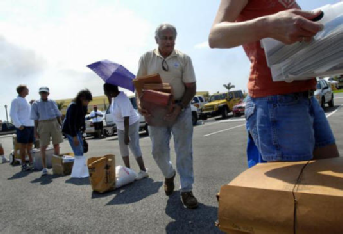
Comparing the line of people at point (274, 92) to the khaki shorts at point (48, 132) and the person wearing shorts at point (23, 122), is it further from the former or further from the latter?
the person wearing shorts at point (23, 122)

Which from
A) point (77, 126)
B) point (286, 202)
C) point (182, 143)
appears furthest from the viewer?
point (77, 126)

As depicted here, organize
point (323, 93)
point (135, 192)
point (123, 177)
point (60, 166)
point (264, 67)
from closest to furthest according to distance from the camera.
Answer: point (264, 67) < point (135, 192) < point (123, 177) < point (60, 166) < point (323, 93)

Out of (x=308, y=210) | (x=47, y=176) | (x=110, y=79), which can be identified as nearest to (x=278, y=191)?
(x=308, y=210)

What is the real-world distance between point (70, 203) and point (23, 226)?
29.0 inches

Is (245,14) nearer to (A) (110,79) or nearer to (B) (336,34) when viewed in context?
(B) (336,34)

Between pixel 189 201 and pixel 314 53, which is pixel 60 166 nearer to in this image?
pixel 189 201

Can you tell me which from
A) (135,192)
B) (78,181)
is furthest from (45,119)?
(135,192)

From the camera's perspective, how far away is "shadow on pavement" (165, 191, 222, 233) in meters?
2.70

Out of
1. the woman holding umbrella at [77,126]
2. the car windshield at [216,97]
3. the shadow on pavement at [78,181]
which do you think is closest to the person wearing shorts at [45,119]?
the woman holding umbrella at [77,126]

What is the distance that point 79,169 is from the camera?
5504mm

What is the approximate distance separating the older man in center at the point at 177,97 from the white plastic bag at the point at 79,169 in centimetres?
269

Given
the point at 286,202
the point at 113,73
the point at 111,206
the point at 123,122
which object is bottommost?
the point at 111,206

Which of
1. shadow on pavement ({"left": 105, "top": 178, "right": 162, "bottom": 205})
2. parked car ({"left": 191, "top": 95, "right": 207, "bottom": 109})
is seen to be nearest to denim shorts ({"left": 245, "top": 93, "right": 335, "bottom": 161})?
shadow on pavement ({"left": 105, "top": 178, "right": 162, "bottom": 205})

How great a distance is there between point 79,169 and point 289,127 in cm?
→ 489
